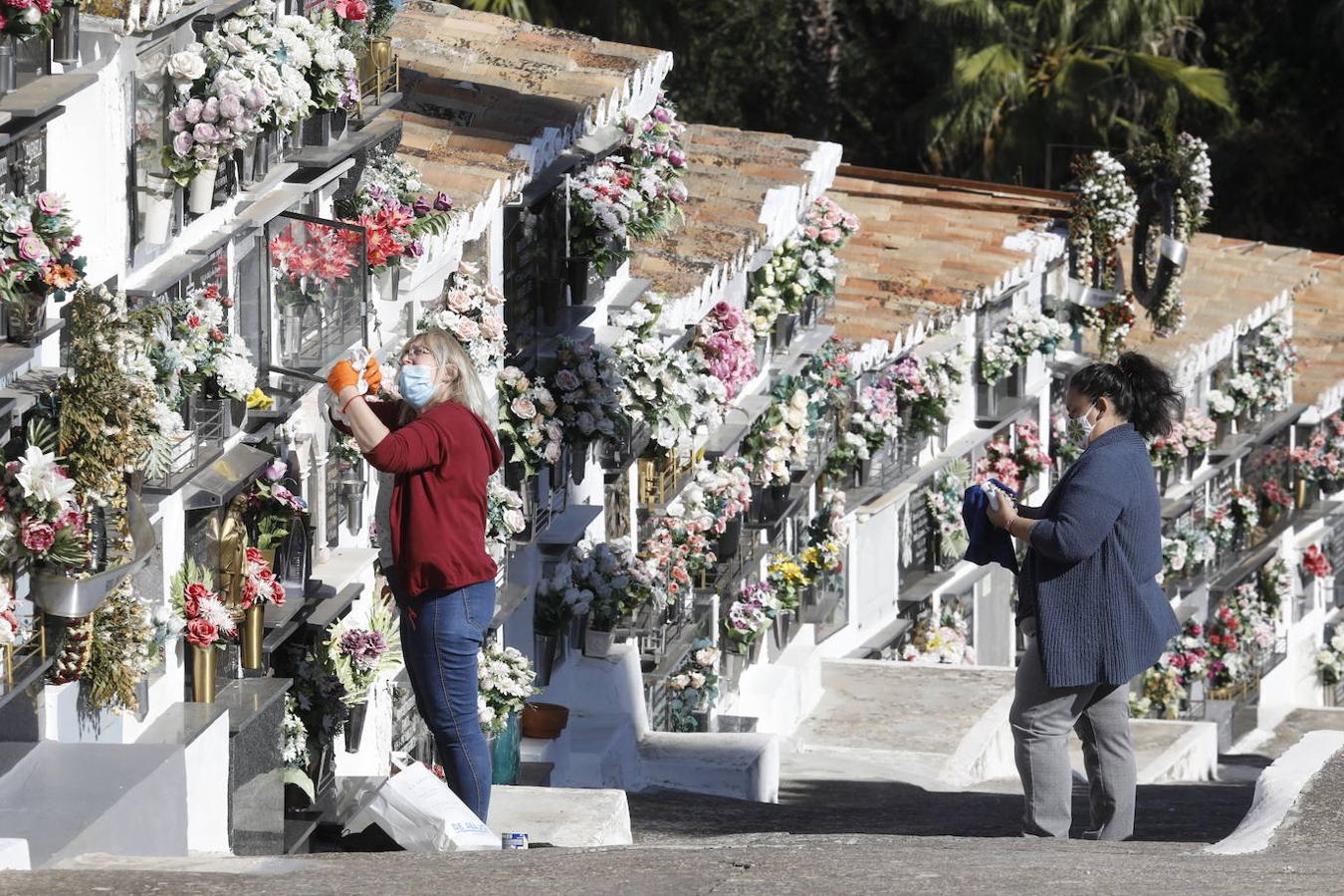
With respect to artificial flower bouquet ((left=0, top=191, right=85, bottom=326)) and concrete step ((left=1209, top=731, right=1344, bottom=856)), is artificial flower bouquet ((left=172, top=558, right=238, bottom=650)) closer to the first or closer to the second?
artificial flower bouquet ((left=0, top=191, right=85, bottom=326))

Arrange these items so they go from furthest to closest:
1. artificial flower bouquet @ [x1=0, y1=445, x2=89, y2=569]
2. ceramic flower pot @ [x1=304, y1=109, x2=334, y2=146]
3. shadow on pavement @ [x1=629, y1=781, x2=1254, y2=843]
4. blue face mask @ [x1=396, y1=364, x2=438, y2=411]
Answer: shadow on pavement @ [x1=629, y1=781, x2=1254, y2=843] → ceramic flower pot @ [x1=304, y1=109, x2=334, y2=146] → blue face mask @ [x1=396, y1=364, x2=438, y2=411] → artificial flower bouquet @ [x1=0, y1=445, x2=89, y2=569]

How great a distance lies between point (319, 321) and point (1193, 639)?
20.9m

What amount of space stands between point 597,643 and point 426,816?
7.92 metres

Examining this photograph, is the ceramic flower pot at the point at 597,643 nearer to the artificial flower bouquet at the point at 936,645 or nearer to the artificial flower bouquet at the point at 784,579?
the artificial flower bouquet at the point at 784,579

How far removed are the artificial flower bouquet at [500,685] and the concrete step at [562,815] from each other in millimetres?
2214

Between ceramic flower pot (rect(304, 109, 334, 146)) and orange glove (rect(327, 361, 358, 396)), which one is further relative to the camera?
ceramic flower pot (rect(304, 109, 334, 146))

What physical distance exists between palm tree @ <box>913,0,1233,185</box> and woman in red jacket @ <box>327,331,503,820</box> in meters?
32.0

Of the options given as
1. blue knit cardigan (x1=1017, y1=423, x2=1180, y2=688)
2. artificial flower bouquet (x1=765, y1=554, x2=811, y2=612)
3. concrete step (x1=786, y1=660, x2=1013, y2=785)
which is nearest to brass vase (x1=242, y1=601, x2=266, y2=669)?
blue knit cardigan (x1=1017, y1=423, x2=1180, y2=688)

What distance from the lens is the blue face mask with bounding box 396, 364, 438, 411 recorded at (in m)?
8.44

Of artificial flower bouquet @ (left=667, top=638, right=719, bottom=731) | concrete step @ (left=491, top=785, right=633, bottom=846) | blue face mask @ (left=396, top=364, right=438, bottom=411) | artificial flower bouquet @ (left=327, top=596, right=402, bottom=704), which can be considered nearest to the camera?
blue face mask @ (left=396, top=364, right=438, bottom=411)

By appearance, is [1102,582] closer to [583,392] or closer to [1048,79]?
[583,392]

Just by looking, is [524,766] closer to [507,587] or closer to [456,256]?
[507,587]

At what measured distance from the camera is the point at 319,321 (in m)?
10.7

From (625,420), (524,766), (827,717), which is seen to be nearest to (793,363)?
(827,717)
